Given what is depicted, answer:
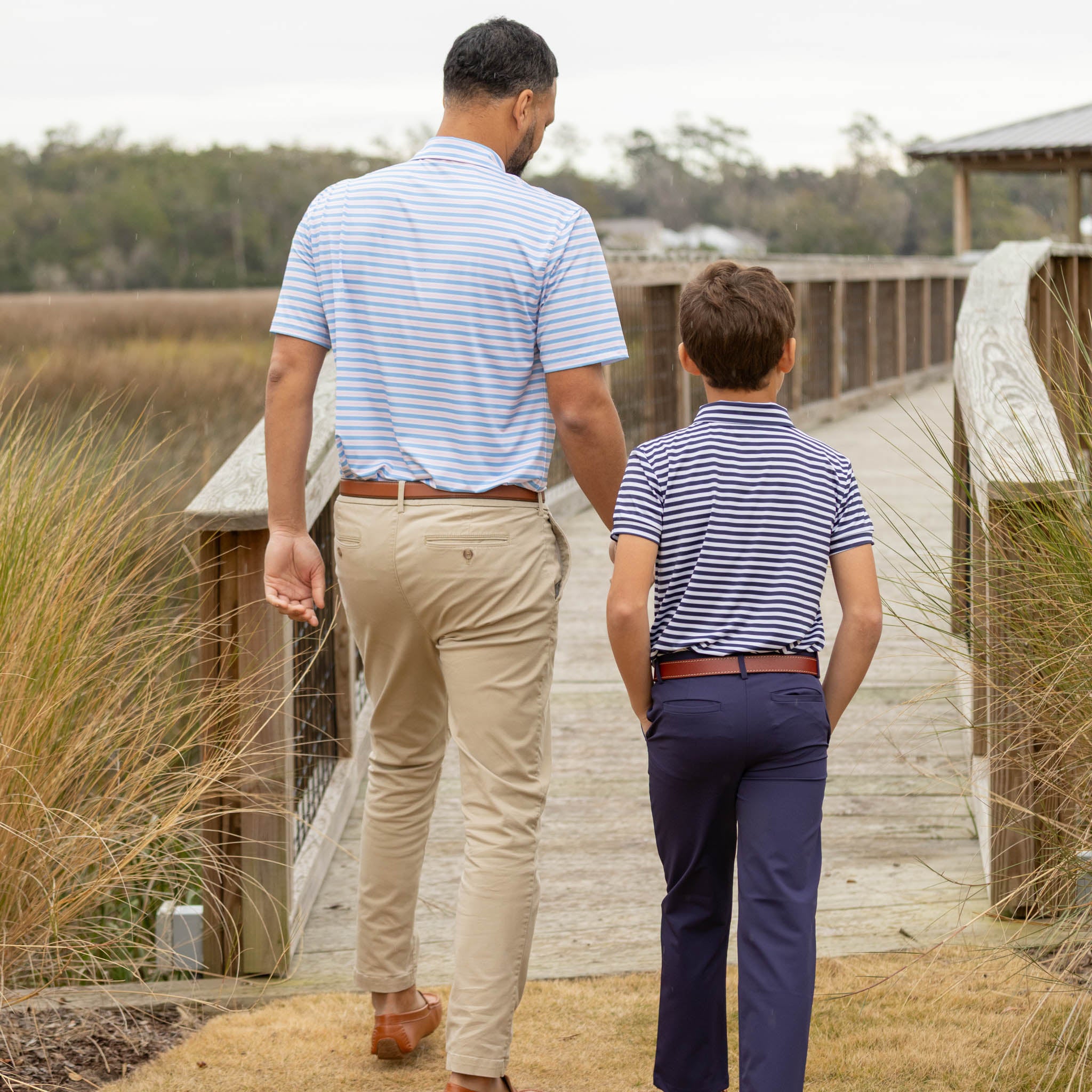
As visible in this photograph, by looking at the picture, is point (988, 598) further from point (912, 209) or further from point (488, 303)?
point (912, 209)

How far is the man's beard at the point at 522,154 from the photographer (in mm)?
2541

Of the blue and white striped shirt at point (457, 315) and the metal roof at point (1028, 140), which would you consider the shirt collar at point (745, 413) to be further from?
the metal roof at point (1028, 140)

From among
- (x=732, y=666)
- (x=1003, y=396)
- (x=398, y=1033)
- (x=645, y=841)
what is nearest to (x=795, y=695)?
(x=732, y=666)

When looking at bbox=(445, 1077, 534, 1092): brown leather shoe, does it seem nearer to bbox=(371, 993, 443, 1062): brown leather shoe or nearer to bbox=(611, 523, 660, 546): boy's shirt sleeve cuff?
bbox=(371, 993, 443, 1062): brown leather shoe

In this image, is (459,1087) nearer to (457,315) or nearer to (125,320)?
(457,315)

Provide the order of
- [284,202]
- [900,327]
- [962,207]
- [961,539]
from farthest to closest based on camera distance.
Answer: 1. [284,202]
2. [962,207]
3. [900,327]
4. [961,539]

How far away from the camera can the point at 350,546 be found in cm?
247

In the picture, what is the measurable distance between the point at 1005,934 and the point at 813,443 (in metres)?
1.33

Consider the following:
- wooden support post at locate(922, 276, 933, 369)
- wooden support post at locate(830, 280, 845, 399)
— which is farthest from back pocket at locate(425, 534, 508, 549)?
wooden support post at locate(922, 276, 933, 369)

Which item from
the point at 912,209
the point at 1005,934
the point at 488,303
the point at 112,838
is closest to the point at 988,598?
the point at 1005,934

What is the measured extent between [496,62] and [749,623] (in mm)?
1019

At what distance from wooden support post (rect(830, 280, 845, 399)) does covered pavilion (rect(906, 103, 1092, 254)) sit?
12.0 metres

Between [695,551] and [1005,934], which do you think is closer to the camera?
[695,551]

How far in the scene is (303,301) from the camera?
255 centimetres
